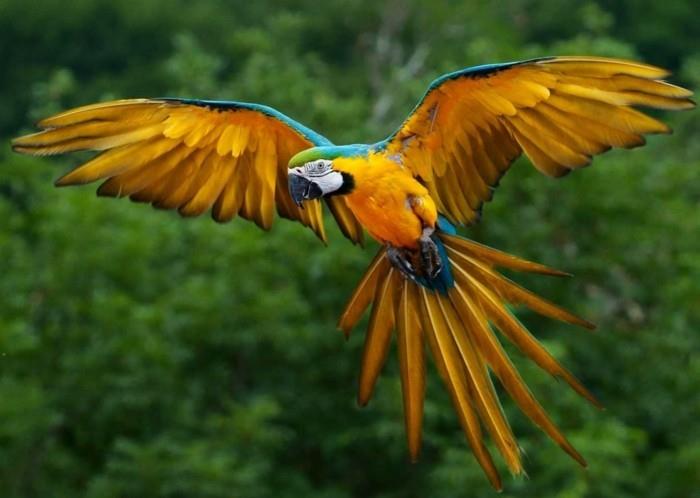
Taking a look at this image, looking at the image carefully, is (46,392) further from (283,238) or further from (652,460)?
(652,460)

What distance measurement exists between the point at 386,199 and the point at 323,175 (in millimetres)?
242

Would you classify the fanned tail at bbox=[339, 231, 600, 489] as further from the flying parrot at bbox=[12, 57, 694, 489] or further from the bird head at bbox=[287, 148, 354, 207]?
the bird head at bbox=[287, 148, 354, 207]

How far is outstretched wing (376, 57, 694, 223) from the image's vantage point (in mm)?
5109

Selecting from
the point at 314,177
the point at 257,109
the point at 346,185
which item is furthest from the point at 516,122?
the point at 257,109

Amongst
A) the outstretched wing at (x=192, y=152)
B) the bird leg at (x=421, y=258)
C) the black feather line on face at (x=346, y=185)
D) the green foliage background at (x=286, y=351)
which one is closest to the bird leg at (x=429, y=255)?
the bird leg at (x=421, y=258)

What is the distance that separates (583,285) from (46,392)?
4.36 m

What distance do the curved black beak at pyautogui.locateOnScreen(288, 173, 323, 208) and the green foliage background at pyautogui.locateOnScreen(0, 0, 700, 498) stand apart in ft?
22.7

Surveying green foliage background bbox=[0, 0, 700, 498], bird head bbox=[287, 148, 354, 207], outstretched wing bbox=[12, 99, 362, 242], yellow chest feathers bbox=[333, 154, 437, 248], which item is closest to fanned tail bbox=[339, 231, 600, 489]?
yellow chest feathers bbox=[333, 154, 437, 248]

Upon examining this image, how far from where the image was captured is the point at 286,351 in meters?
13.3

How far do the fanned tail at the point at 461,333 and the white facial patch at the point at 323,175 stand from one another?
1.78ft

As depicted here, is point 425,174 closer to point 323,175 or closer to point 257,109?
point 323,175

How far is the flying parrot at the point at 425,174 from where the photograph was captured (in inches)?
203

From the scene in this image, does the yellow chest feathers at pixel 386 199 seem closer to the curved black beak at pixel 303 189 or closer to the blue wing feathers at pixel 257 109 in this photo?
the curved black beak at pixel 303 189

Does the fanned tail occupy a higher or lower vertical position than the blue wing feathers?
lower
